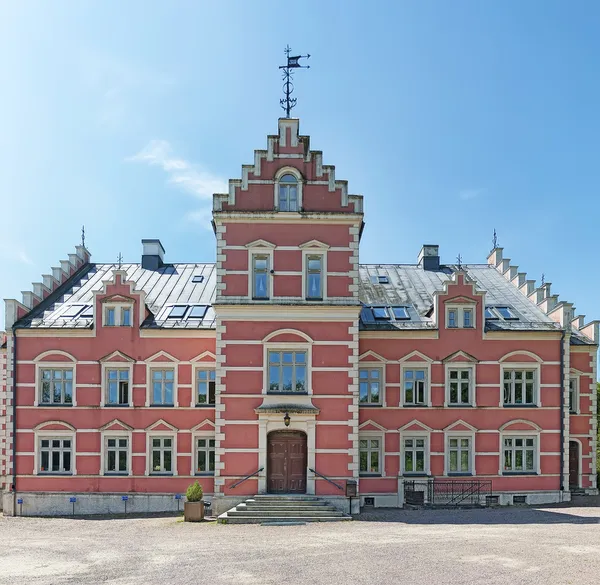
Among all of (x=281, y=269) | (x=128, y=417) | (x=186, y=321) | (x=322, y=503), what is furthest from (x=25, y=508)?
(x=281, y=269)

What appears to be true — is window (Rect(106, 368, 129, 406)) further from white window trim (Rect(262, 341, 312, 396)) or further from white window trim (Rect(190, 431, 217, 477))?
white window trim (Rect(262, 341, 312, 396))

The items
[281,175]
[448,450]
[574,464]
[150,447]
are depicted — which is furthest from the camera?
[574,464]

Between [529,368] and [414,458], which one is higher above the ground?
[529,368]

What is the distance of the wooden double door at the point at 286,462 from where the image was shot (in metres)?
24.5

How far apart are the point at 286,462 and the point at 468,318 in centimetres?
1045

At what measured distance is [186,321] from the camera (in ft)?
91.8

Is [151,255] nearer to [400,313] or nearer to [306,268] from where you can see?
[306,268]

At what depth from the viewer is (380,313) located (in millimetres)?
29016

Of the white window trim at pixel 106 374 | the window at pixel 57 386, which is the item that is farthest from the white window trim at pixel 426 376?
the window at pixel 57 386

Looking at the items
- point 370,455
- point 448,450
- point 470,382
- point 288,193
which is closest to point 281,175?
point 288,193

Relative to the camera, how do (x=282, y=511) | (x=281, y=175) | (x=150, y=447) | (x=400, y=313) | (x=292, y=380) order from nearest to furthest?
1. (x=282, y=511)
2. (x=292, y=380)
3. (x=281, y=175)
4. (x=150, y=447)
5. (x=400, y=313)

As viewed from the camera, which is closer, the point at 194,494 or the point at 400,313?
the point at 194,494

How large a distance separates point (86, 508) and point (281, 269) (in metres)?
13.1

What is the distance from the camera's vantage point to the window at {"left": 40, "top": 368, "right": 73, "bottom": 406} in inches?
1071
